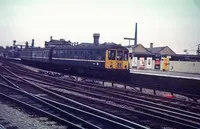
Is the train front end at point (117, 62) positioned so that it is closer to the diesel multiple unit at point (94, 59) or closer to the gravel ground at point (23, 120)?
the diesel multiple unit at point (94, 59)

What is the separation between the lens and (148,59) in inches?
1897

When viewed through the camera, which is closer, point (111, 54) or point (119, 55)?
point (111, 54)

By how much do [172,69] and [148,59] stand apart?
5.13 metres

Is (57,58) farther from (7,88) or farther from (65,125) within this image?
(65,125)

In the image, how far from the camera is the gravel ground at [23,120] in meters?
8.47

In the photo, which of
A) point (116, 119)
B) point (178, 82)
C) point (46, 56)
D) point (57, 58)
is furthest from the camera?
point (46, 56)

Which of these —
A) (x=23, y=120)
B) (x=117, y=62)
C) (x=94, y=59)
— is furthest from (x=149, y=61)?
(x=23, y=120)

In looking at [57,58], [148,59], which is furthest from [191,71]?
[57,58]

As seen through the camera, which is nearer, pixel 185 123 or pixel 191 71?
pixel 185 123

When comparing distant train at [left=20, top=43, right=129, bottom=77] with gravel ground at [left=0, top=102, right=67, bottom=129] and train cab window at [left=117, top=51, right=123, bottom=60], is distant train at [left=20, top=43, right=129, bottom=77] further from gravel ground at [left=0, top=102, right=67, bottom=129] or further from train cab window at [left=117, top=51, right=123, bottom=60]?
gravel ground at [left=0, top=102, right=67, bottom=129]

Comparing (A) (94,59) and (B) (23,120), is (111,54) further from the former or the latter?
(B) (23,120)

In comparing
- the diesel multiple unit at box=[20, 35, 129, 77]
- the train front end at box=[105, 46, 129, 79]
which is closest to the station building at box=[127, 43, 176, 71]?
the diesel multiple unit at box=[20, 35, 129, 77]

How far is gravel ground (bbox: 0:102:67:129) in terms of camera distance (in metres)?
8.47

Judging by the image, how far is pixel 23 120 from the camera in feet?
30.1
